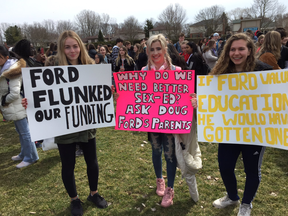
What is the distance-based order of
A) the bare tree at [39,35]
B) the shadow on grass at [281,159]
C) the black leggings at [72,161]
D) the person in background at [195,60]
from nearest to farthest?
the black leggings at [72,161]
the shadow on grass at [281,159]
the person in background at [195,60]
the bare tree at [39,35]

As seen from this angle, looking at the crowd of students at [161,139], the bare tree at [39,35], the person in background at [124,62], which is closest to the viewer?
the crowd of students at [161,139]

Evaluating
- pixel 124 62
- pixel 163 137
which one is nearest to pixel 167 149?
pixel 163 137

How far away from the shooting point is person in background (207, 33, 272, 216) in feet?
7.55

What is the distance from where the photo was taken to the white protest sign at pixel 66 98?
2404 mm

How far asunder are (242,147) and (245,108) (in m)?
0.49

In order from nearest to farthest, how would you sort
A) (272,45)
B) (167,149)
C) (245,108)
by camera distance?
1. (245,108)
2. (167,149)
3. (272,45)

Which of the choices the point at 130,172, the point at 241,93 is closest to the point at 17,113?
the point at 130,172

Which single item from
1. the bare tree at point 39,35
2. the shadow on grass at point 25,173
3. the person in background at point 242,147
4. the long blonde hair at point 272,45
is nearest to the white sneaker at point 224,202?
the person in background at point 242,147

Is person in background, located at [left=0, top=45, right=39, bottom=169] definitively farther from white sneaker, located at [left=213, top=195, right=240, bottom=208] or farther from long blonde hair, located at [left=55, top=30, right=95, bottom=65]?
white sneaker, located at [left=213, top=195, right=240, bottom=208]

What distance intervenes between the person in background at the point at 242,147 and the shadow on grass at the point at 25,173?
3.46 m

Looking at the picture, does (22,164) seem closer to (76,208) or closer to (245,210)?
(76,208)

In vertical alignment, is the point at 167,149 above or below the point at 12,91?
below

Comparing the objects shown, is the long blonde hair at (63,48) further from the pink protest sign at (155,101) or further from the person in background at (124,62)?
the person in background at (124,62)

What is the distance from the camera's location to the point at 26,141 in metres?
4.23
